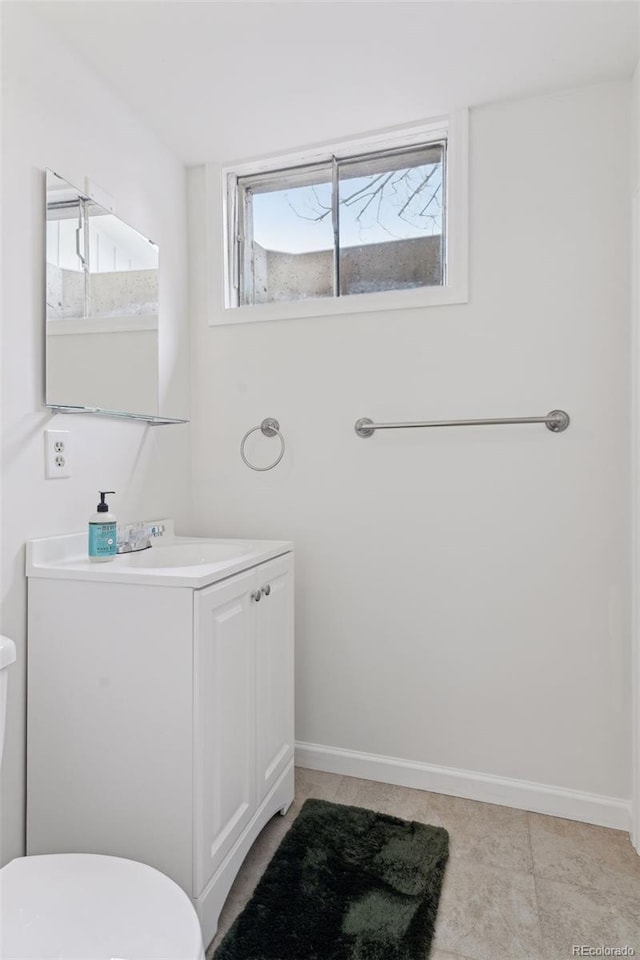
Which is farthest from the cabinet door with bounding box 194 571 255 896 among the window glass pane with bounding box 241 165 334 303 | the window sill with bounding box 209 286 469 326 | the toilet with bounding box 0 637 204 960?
the window glass pane with bounding box 241 165 334 303

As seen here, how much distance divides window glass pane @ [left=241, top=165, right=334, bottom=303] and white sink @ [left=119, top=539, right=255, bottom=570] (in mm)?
1019

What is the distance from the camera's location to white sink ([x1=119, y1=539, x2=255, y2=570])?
1771 millimetres

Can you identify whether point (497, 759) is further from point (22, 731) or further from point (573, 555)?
point (22, 731)

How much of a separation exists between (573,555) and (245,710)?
1128 millimetres

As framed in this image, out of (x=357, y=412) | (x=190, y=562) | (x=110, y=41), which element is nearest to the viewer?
(x=110, y=41)

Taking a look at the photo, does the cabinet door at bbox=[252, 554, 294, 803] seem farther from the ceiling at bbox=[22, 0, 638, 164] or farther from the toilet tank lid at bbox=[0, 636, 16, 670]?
the ceiling at bbox=[22, 0, 638, 164]

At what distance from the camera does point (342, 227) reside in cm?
212

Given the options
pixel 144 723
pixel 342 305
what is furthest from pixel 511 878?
pixel 342 305

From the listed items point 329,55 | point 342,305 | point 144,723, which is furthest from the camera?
point 342,305

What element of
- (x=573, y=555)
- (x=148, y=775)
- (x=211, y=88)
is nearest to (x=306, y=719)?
(x=148, y=775)

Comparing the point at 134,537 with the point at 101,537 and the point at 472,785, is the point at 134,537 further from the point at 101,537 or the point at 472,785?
the point at 472,785

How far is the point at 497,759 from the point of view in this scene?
6.06ft

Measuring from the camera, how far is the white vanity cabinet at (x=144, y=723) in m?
1.24

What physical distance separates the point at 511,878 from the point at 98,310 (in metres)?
2.00
